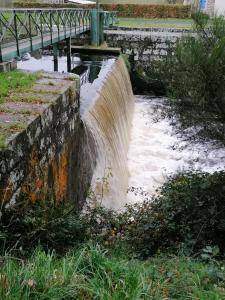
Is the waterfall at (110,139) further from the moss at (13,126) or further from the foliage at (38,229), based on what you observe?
the moss at (13,126)

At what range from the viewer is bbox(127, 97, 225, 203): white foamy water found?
9.15 metres

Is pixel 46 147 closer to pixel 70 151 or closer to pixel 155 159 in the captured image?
pixel 70 151

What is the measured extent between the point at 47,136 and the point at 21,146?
0.87m

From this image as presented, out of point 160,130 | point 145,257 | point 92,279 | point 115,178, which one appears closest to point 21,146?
point 92,279

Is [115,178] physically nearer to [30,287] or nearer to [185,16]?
[30,287]

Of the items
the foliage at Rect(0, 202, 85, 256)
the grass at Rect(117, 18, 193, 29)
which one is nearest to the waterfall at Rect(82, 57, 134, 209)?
the foliage at Rect(0, 202, 85, 256)

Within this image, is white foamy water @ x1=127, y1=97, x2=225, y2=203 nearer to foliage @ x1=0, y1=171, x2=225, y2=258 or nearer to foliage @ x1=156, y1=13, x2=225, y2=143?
foliage @ x1=0, y1=171, x2=225, y2=258

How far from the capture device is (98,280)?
2.86m

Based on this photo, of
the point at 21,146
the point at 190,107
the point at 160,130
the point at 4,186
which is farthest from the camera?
the point at 160,130

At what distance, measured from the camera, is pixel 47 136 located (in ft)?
16.2

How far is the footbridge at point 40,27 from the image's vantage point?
7504mm

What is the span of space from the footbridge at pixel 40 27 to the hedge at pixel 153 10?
9.94 meters

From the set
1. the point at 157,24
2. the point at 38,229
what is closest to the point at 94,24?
the point at 157,24

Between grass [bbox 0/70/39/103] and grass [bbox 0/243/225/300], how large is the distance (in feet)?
9.15
